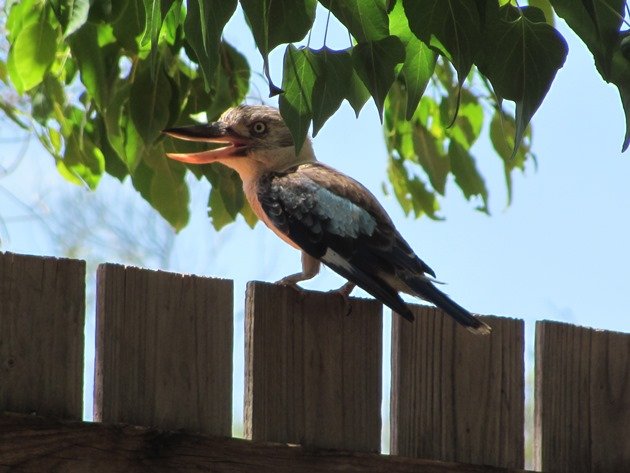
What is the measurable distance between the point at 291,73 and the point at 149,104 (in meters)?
1.51

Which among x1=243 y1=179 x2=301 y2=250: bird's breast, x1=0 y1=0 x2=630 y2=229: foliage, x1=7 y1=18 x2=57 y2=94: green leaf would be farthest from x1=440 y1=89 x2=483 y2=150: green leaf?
x1=7 y1=18 x2=57 y2=94: green leaf

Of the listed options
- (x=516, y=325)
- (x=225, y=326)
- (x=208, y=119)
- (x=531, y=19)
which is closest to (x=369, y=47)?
(x=531, y=19)

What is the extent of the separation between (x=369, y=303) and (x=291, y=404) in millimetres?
425

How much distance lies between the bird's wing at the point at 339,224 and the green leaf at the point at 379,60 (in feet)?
3.80

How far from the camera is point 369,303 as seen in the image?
342cm

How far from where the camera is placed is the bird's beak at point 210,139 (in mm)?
4520

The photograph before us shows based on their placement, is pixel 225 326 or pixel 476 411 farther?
pixel 476 411

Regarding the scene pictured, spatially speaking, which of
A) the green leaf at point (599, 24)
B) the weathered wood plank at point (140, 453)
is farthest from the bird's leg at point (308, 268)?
the green leaf at point (599, 24)

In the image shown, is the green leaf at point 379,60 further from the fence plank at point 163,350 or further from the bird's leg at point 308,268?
the bird's leg at point 308,268

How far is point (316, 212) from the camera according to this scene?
4301mm

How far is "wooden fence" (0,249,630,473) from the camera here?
2787 millimetres

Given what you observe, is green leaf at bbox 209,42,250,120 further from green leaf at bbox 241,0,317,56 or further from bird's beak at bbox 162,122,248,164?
green leaf at bbox 241,0,317,56

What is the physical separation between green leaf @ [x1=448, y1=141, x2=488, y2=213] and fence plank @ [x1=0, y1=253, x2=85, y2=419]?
2447 millimetres

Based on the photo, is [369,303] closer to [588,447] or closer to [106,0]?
[588,447]
